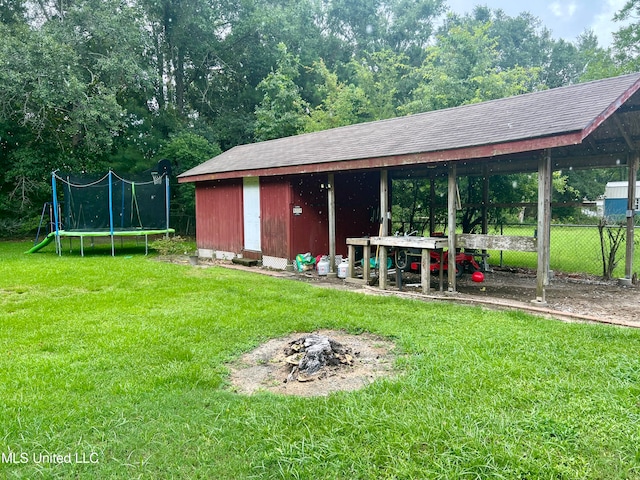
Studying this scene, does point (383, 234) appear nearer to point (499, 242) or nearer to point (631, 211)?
point (499, 242)

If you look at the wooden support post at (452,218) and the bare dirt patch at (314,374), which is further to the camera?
the wooden support post at (452,218)

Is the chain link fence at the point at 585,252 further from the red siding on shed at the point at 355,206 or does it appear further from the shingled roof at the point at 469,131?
the shingled roof at the point at 469,131

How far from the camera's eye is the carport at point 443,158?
5.32 metres

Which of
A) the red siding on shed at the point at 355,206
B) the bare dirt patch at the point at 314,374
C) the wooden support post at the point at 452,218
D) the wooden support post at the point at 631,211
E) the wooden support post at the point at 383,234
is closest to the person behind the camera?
the bare dirt patch at the point at 314,374

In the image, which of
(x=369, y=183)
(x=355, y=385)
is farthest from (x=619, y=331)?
(x=369, y=183)

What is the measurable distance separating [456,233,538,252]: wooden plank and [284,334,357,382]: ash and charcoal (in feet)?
9.68

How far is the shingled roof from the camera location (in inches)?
197

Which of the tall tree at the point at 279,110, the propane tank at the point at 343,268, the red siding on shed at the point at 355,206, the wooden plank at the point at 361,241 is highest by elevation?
the tall tree at the point at 279,110

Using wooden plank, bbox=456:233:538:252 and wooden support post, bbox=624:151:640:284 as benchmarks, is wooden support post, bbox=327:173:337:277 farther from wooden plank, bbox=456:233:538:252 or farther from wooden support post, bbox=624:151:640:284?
wooden support post, bbox=624:151:640:284

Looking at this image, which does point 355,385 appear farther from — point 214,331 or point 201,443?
point 214,331

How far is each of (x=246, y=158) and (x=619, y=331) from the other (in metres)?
8.81

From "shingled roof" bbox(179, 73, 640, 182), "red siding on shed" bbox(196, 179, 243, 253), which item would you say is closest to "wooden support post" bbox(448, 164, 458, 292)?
"shingled roof" bbox(179, 73, 640, 182)

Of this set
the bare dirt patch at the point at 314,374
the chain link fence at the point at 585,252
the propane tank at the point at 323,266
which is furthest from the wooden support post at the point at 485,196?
the bare dirt patch at the point at 314,374

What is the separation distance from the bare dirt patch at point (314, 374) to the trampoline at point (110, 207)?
934 centimetres
